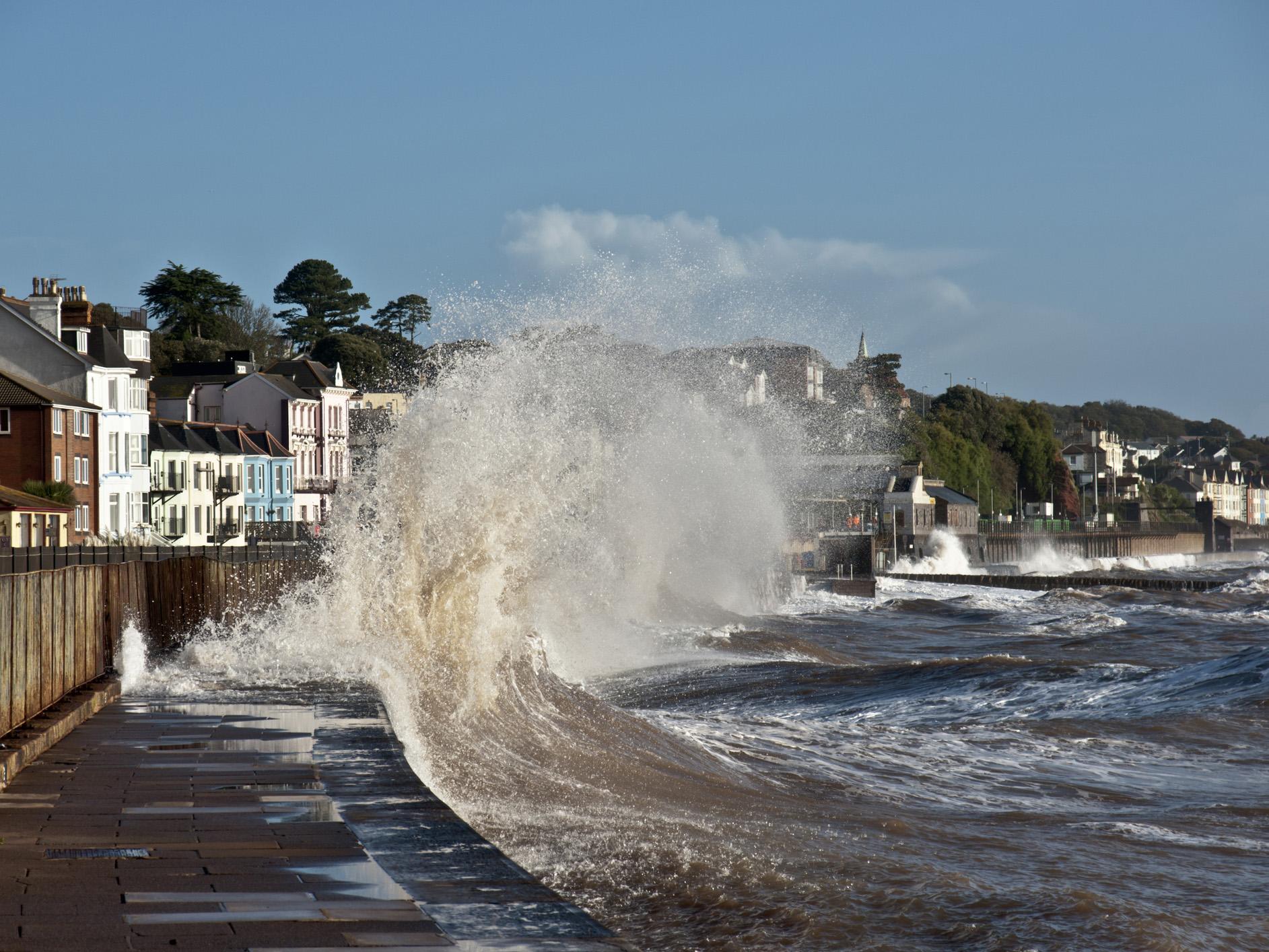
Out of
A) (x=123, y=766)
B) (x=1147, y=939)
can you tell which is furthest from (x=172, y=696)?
(x=1147, y=939)

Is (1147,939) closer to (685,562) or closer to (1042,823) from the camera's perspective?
(1042,823)

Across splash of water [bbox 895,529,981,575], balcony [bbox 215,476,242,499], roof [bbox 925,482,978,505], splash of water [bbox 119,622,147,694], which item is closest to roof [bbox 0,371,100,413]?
balcony [bbox 215,476,242,499]

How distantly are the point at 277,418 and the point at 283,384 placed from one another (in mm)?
2150

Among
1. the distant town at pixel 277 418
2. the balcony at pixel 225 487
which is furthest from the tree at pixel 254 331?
the balcony at pixel 225 487

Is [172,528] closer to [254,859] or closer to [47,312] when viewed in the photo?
[47,312]

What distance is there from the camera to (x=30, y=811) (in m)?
6.49

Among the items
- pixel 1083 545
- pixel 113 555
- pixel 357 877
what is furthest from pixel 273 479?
pixel 1083 545

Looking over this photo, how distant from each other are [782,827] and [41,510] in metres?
40.3

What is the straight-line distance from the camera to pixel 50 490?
157 feet

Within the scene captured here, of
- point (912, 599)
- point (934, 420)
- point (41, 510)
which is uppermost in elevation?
point (934, 420)

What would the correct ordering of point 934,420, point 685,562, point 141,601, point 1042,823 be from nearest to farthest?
point 1042,823, point 141,601, point 685,562, point 934,420

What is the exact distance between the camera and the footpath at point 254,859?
4480 millimetres

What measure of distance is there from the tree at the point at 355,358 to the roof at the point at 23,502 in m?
40.6

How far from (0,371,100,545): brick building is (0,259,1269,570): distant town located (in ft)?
0.22
